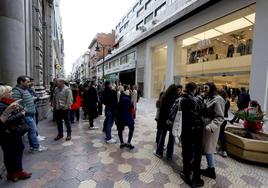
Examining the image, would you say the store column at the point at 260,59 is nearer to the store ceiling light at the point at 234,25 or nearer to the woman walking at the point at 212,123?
the store ceiling light at the point at 234,25

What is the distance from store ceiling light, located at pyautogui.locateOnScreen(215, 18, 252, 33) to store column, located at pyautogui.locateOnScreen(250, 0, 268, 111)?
4.69ft

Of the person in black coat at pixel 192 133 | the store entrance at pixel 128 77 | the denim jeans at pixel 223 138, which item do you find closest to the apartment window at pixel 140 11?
the store entrance at pixel 128 77

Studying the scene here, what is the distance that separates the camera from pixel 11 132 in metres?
2.74

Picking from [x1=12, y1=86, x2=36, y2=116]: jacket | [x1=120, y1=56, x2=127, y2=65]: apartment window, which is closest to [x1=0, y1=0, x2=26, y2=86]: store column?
[x1=12, y1=86, x2=36, y2=116]: jacket

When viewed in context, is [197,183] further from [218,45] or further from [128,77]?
[128,77]

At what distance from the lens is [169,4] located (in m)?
20.6

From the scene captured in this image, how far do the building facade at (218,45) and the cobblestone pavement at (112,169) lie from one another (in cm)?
577

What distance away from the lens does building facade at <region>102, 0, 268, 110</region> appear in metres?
9.24

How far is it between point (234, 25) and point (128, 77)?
749 inches

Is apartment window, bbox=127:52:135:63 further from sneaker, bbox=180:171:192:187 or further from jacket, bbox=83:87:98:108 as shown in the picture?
sneaker, bbox=180:171:192:187

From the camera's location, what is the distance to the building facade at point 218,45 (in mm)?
9235

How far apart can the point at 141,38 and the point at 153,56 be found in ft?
9.67

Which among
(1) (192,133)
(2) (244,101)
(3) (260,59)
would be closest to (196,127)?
(1) (192,133)

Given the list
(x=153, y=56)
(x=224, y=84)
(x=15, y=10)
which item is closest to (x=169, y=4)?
(x=153, y=56)
